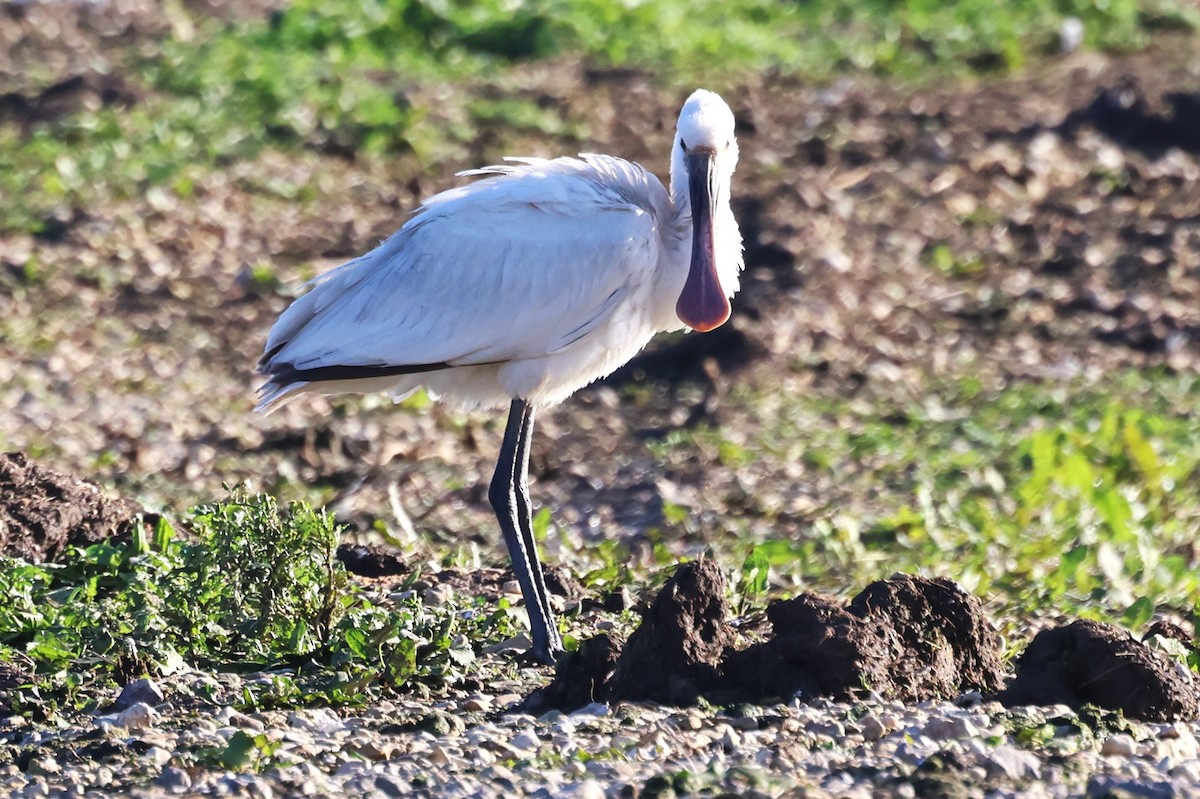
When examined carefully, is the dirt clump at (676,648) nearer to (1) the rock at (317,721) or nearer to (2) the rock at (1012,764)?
(1) the rock at (317,721)

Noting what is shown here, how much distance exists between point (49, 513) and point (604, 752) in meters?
2.56

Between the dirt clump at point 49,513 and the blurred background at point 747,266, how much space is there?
1.33 m

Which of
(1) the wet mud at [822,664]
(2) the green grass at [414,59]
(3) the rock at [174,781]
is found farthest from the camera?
(2) the green grass at [414,59]

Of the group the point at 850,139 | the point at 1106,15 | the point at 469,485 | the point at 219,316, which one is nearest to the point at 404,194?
the point at 219,316

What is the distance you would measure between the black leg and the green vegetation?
1.00ft

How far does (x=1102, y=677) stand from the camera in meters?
5.25

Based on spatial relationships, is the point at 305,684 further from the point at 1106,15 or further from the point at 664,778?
the point at 1106,15

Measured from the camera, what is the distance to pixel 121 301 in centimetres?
1118

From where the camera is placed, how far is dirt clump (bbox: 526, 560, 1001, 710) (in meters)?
5.28

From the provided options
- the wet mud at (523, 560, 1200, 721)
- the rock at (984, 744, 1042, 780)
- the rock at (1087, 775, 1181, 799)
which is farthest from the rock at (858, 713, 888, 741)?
the rock at (1087, 775, 1181, 799)

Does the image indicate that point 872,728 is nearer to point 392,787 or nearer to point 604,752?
point 604,752

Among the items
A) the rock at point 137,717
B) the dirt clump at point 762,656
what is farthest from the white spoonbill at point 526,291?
the rock at point 137,717

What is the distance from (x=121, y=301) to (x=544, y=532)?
447cm

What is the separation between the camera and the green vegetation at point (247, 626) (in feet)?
18.1
